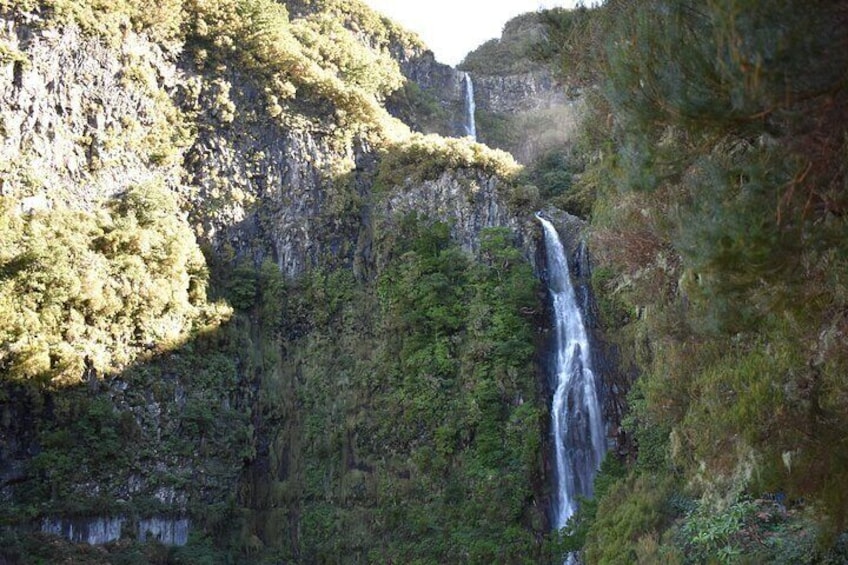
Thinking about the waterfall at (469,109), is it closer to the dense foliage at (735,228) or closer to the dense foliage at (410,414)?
the dense foliage at (410,414)

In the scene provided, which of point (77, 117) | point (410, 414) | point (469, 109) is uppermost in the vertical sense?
point (469, 109)

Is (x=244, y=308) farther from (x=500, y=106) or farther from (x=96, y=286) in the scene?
(x=500, y=106)

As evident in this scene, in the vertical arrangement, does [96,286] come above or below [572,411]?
above

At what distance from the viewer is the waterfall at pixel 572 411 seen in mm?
16719

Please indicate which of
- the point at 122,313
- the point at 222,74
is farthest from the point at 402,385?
the point at 222,74

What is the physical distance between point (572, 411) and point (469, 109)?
21.2 m

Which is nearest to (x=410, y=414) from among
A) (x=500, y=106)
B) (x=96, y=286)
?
(x=96, y=286)

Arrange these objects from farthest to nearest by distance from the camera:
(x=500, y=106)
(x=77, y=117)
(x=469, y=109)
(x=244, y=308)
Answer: (x=500, y=106)
(x=469, y=109)
(x=244, y=308)
(x=77, y=117)

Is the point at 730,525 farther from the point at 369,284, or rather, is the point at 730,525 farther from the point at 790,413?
the point at 369,284

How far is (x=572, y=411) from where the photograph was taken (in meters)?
17.5

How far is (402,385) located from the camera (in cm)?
1914

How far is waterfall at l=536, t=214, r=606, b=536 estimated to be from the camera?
658 inches

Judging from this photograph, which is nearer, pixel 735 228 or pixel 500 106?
pixel 735 228

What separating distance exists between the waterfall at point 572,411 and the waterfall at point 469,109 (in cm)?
1549
